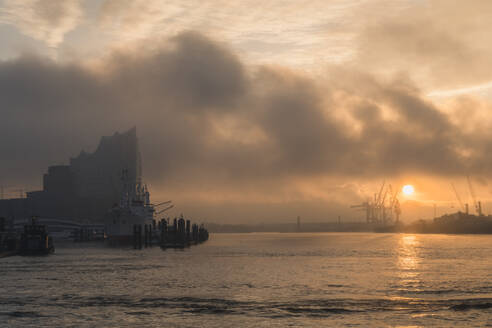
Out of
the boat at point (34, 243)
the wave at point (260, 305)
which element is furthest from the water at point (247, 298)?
the boat at point (34, 243)

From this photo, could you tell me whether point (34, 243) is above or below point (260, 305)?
above

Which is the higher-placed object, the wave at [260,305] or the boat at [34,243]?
the boat at [34,243]

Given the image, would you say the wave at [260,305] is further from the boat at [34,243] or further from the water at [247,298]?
the boat at [34,243]

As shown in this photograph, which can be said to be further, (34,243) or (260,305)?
(34,243)

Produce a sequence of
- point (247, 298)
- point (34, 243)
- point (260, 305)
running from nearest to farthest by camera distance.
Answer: point (260, 305)
point (247, 298)
point (34, 243)

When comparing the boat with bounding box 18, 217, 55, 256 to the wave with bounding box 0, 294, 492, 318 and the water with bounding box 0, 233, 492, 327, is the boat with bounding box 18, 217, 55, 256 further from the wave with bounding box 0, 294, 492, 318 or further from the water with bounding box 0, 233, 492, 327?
the wave with bounding box 0, 294, 492, 318

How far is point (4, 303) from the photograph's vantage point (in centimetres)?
5097

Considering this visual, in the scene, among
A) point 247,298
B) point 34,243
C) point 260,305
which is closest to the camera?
point 260,305

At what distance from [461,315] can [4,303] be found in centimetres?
3706

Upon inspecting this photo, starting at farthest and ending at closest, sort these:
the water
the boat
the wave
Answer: the boat < the wave < the water

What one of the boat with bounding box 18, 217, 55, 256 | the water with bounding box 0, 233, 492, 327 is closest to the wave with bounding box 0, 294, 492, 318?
the water with bounding box 0, 233, 492, 327

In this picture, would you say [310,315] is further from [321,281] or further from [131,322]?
[321,281]

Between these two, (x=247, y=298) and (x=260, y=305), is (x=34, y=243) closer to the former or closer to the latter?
(x=247, y=298)

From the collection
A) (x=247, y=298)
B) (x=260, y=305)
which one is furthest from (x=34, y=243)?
(x=260, y=305)
